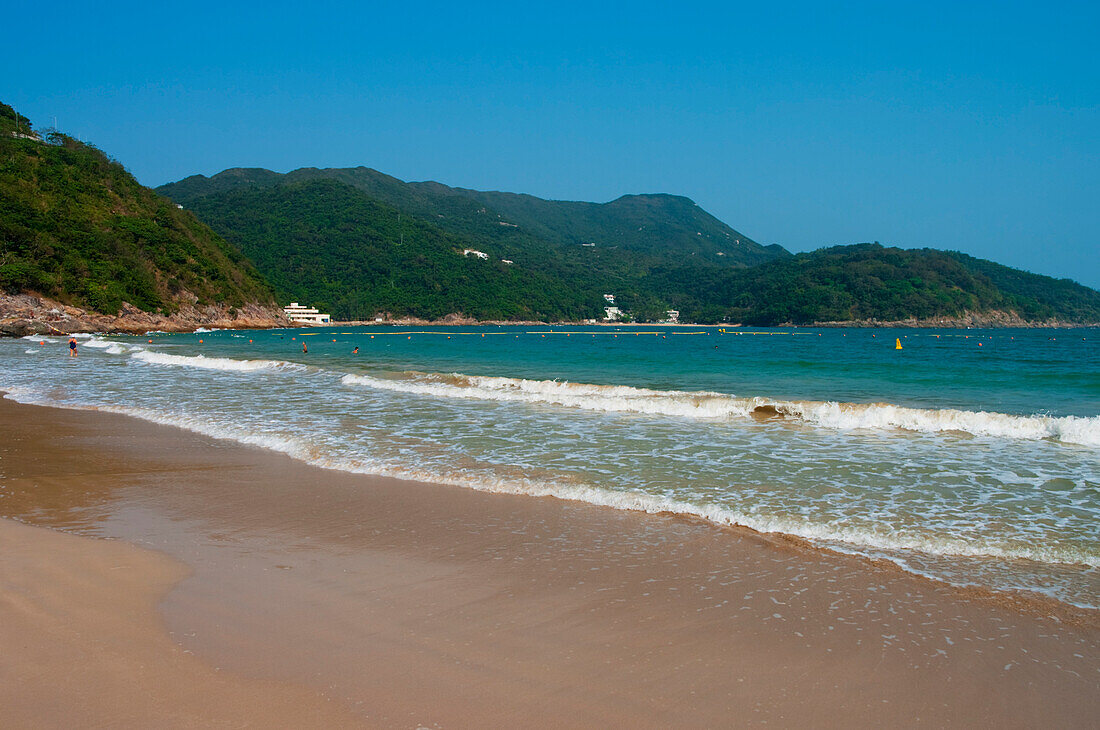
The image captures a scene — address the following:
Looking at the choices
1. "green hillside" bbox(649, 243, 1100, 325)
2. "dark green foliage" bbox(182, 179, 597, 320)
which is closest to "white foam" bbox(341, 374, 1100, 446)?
"dark green foliage" bbox(182, 179, 597, 320)

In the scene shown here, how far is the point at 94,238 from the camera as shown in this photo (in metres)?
76.0

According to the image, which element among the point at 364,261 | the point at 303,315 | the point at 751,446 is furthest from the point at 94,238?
the point at 751,446

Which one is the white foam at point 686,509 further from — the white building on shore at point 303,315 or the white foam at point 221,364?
the white building on shore at point 303,315

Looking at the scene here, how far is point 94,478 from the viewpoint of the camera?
8.16 metres

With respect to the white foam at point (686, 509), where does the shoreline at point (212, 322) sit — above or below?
above

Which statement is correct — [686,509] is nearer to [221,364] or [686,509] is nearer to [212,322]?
[221,364]

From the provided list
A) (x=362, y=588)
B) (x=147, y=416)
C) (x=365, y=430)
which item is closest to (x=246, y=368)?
(x=147, y=416)

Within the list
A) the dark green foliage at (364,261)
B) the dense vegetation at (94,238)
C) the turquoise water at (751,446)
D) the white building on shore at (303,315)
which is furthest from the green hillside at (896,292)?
the turquoise water at (751,446)

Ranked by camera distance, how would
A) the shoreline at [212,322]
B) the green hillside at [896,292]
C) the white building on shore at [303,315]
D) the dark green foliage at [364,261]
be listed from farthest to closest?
the dark green foliage at [364,261] < the green hillside at [896,292] < the white building on shore at [303,315] < the shoreline at [212,322]

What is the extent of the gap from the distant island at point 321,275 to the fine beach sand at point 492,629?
69241 millimetres

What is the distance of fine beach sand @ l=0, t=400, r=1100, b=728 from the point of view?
121 inches

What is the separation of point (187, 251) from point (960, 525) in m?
101

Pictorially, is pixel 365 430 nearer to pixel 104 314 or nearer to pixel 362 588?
pixel 362 588

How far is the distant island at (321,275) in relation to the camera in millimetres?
71688
